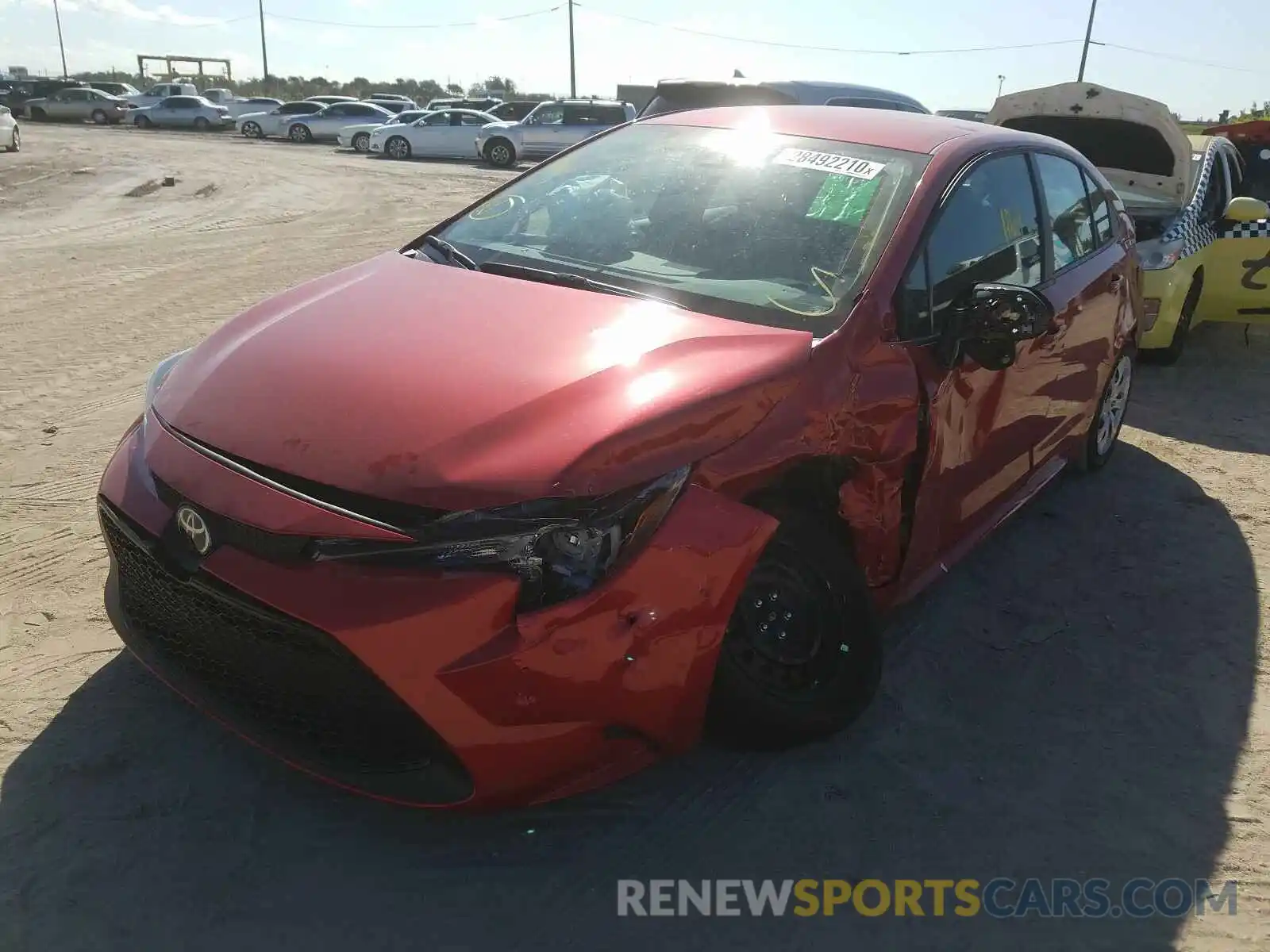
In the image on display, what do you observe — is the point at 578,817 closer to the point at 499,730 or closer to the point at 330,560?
the point at 499,730

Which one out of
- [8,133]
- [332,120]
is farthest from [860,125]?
[332,120]

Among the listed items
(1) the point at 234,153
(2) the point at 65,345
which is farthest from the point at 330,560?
(1) the point at 234,153

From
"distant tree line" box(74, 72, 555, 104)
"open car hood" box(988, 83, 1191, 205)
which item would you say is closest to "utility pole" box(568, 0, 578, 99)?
"distant tree line" box(74, 72, 555, 104)

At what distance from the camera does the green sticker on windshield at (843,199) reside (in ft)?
9.91

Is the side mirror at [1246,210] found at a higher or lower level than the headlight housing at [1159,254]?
higher

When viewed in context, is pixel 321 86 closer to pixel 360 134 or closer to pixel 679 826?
pixel 360 134

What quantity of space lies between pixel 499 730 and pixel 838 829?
3.32ft

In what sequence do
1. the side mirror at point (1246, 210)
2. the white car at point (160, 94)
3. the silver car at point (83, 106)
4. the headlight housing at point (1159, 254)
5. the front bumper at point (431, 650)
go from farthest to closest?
the white car at point (160, 94) < the silver car at point (83, 106) < the headlight housing at point (1159, 254) < the side mirror at point (1246, 210) < the front bumper at point (431, 650)

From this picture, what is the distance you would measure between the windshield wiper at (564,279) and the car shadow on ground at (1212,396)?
13.8 feet

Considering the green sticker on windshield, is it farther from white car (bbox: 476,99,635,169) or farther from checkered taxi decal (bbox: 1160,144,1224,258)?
white car (bbox: 476,99,635,169)

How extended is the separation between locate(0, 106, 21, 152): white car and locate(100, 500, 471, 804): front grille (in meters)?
24.9

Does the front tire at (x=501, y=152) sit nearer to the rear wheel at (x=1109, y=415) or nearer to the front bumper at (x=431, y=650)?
the rear wheel at (x=1109, y=415)

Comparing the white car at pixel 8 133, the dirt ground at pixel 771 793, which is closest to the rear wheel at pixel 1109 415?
the dirt ground at pixel 771 793

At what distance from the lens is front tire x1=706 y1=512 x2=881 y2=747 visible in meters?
2.55
